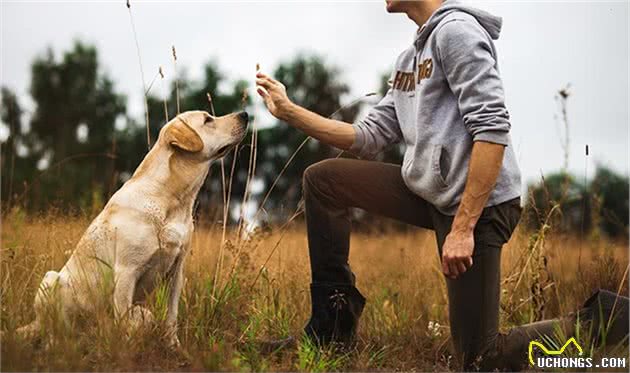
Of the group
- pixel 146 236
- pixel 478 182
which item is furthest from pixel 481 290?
pixel 146 236

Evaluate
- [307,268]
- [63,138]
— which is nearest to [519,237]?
[307,268]

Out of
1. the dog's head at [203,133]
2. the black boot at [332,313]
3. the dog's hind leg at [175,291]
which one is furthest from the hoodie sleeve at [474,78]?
the dog's hind leg at [175,291]

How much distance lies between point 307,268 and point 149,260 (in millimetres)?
1593

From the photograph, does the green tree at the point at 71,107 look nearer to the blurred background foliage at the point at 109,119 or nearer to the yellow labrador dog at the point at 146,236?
the blurred background foliage at the point at 109,119

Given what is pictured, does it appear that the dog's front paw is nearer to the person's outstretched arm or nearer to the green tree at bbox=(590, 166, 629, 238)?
the person's outstretched arm

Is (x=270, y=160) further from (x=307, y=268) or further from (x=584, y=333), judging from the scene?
(x=584, y=333)

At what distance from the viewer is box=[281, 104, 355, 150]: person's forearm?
3949 mm

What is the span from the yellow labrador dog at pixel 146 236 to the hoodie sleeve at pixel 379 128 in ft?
2.64

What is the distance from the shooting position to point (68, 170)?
26016 millimetres

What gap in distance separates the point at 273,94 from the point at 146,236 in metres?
0.92

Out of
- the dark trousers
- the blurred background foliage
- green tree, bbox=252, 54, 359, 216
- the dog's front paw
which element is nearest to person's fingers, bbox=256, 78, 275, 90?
the dark trousers

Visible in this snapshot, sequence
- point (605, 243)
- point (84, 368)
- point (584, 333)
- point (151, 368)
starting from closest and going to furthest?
1. point (84, 368)
2. point (151, 368)
3. point (584, 333)
4. point (605, 243)

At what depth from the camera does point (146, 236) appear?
3.91 m

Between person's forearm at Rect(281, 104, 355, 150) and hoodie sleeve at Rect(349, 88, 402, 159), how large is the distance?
61 mm
